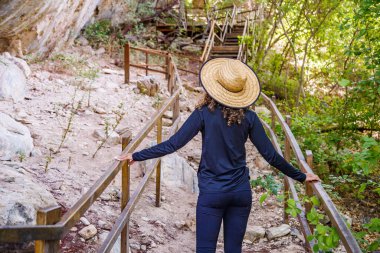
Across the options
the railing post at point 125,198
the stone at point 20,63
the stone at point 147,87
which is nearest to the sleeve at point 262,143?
the railing post at point 125,198

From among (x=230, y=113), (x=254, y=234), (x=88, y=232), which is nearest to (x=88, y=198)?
(x=230, y=113)

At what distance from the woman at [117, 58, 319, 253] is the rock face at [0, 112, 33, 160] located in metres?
3.06

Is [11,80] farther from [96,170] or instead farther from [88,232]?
[88,232]

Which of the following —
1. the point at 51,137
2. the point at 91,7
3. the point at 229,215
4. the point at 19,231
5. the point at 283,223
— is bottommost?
the point at 283,223

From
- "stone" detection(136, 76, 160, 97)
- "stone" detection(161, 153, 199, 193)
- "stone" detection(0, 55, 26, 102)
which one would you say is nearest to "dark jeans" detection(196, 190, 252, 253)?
"stone" detection(161, 153, 199, 193)

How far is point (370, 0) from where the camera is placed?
5.85 m

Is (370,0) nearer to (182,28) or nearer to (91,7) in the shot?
(91,7)

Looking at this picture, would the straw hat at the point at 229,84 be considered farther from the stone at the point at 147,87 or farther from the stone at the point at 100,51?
the stone at the point at 100,51

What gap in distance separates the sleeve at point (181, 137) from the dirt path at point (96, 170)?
4.43 feet

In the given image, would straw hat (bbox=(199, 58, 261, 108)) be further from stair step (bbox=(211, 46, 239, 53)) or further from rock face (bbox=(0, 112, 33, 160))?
stair step (bbox=(211, 46, 239, 53))

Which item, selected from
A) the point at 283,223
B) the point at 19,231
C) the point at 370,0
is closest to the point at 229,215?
the point at 19,231

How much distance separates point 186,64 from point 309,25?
6.83 metres

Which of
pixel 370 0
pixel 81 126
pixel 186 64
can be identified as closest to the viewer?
pixel 370 0

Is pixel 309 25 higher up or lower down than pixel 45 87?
higher up
